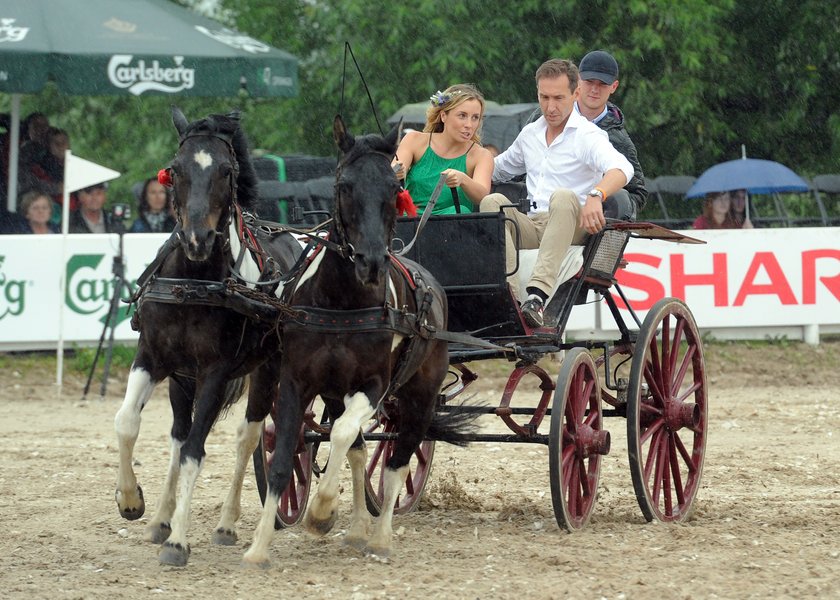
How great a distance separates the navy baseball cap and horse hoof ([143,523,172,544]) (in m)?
3.39

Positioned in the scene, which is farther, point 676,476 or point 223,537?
point 676,476

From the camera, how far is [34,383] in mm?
13047

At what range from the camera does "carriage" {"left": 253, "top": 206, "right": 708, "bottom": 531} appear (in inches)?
270

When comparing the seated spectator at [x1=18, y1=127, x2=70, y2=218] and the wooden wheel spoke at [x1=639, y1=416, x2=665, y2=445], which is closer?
the wooden wheel spoke at [x1=639, y1=416, x2=665, y2=445]

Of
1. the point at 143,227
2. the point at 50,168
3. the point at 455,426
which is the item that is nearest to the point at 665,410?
the point at 455,426

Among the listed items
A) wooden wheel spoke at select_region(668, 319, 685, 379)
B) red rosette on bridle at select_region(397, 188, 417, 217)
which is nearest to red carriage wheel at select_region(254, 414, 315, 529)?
red rosette on bridle at select_region(397, 188, 417, 217)

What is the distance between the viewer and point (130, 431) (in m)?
6.20

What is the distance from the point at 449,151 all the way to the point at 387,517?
6.06 feet

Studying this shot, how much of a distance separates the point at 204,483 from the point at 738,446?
3757 mm

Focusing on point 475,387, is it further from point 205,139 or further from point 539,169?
point 205,139

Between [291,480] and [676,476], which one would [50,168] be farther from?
[676,476]

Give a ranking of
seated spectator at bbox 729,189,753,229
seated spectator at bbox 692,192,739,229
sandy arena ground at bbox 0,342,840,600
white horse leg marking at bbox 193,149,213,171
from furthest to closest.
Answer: seated spectator at bbox 729,189,753,229
seated spectator at bbox 692,192,739,229
white horse leg marking at bbox 193,149,213,171
sandy arena ground at bbox 0,342,840,600

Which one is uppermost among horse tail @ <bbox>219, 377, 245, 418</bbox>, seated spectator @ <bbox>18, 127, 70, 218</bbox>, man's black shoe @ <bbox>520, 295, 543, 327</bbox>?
seated spectator @ <bbox>18, 127, 70, 218</bbox>

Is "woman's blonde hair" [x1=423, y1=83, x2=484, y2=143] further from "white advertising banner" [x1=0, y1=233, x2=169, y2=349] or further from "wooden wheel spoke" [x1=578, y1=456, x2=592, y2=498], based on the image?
"white advertising banner" [x1=0, y1=233, x2=169, y2=349]
